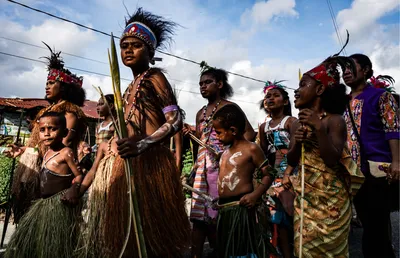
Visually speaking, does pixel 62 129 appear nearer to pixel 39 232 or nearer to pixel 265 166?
pixel 39 232

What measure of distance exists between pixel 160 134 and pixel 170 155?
13.3 inches

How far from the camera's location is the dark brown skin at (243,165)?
243 centimetres

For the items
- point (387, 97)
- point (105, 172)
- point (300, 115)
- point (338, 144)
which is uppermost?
point (387, 97)

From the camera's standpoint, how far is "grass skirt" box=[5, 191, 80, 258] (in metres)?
2.55

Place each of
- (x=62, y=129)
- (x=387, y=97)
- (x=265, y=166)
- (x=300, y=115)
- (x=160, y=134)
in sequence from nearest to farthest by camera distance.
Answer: (x=160, y=134) < (x=300, y=115) < (x=265, y=166) < (x=387, y=97) < (x=62, y=129)

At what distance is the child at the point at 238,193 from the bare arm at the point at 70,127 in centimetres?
162

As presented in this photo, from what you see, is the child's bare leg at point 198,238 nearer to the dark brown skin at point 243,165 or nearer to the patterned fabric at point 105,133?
the dark brown skin at point 243,165

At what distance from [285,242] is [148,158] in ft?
6.38

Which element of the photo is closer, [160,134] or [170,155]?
[160,134]

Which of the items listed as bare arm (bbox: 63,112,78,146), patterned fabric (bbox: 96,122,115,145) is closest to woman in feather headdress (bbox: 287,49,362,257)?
bare arm (bbox: 63,112,78,146)

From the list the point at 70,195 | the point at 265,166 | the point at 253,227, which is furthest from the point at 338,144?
the point at 70,195

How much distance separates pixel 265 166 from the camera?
2.54m

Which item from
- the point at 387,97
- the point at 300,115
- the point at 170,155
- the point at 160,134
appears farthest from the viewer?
the point at 387,97

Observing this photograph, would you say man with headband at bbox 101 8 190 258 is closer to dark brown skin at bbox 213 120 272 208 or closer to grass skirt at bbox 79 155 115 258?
grass skirt at bbox 79 155 115 258
